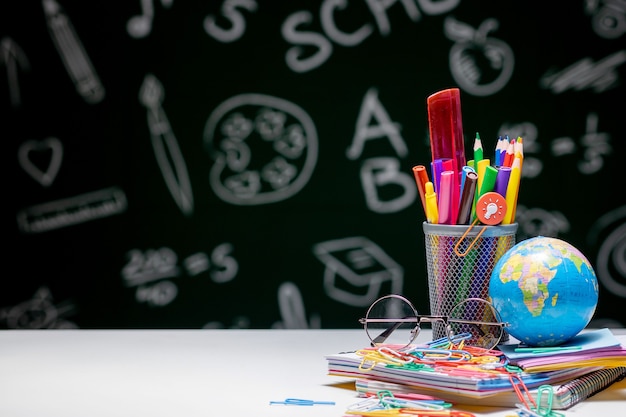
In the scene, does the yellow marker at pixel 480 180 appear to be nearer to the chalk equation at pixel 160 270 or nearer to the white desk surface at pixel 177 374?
the white desk surface at pixel 177 374

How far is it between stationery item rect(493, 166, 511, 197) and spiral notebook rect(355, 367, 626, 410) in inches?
10.6

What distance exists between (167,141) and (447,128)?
61cm

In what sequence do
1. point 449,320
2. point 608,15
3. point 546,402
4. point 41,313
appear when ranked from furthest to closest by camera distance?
point 41,313 → point 608,15 → point 449,320 → point 546,402

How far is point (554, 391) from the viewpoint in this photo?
2.88 feet

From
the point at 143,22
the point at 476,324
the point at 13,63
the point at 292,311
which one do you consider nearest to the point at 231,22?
the point at 143,22

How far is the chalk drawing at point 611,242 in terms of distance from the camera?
4.88 feet

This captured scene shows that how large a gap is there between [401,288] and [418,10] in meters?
0.52

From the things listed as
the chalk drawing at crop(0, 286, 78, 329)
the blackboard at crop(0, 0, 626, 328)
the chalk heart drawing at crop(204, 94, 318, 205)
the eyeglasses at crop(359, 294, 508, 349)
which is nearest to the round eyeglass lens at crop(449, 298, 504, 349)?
the eyeglasses at crop(359, 294, 508, 349)

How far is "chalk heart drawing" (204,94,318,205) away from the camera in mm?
1524

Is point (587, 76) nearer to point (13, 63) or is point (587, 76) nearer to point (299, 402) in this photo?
point (299, 402)

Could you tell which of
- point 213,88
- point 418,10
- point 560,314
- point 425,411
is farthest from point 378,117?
point 425,411

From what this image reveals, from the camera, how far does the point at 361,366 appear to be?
961 mm

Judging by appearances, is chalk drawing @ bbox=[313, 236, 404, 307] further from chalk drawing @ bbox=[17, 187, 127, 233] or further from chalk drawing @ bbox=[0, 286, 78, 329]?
chalk drawing @ bbox=[0, 286, 78, 329]

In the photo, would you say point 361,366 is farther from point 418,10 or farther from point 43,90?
point 43,90
